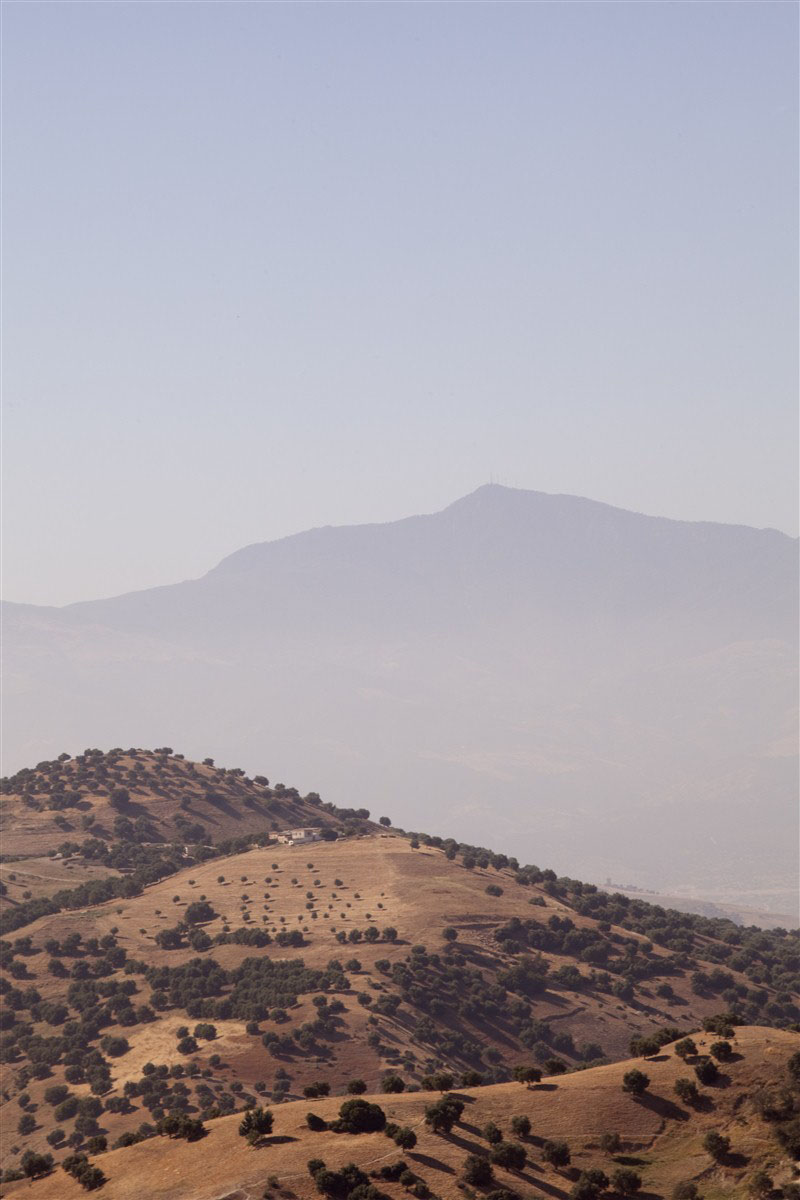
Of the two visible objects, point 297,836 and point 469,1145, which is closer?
point 469,1145

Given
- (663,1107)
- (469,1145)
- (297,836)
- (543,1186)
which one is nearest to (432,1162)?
(469,1145)

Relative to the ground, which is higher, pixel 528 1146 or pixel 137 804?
pixel 137 804

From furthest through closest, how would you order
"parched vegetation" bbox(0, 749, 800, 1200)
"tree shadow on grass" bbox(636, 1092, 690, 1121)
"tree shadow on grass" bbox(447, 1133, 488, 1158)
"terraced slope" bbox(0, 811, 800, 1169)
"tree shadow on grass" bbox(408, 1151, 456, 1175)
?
1. "terraced slope" bbox(0, 811, 800, 1169)
2. "parched vegetation" bbox(0, 749, 800, 1200)
3. "tree shadow on grass" bbox(636, 1092, 690, 1121)
4. "tree shadow on grass" bbox(447, 1133, 488, 1158)
5. "tree shadow on grass" bbox(408, 1151, 456, 1175)

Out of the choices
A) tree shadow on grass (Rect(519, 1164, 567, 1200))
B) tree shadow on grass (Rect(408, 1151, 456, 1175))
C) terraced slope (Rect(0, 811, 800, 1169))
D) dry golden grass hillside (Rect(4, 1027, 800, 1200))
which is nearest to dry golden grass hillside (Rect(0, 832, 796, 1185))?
terraced slope (Rect(0, 811, 800, 1169))

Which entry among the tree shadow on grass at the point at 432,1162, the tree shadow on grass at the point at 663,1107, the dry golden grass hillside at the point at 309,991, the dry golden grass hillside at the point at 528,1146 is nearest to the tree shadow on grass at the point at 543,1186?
the dry golden grass hillside at the point at 528,1146

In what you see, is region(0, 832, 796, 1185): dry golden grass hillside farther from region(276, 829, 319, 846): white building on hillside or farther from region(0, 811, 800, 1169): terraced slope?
region(276, 829, 319, 846): white building on hillside

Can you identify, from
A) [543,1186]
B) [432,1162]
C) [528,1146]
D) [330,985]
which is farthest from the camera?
[330,985]

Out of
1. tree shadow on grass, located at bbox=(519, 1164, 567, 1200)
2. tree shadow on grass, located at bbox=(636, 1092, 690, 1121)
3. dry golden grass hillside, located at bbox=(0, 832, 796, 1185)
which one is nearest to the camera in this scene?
tree shadow on grass, located at bbox=(519, 1164, 567, 1200)

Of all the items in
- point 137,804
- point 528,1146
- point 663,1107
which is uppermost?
point 137,804

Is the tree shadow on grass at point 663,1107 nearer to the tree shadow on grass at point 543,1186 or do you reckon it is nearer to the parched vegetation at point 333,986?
the parched vegetation at point 333,986

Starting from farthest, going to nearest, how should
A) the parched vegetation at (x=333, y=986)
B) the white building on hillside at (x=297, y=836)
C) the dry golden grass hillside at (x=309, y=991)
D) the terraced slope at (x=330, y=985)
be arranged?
the white building on hillside at (x=297, y=836), the terraced slope at (x=330, y=985), the dry golden grass hillside at (x=309, y=991), the parched vegetation at (x=333, y=986)

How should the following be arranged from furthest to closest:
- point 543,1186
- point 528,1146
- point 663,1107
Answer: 1. point 663,1107
2. point 528,1146
3. point 543,1186

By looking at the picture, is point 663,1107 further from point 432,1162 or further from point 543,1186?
point 432,1162

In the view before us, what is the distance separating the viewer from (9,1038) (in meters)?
106
